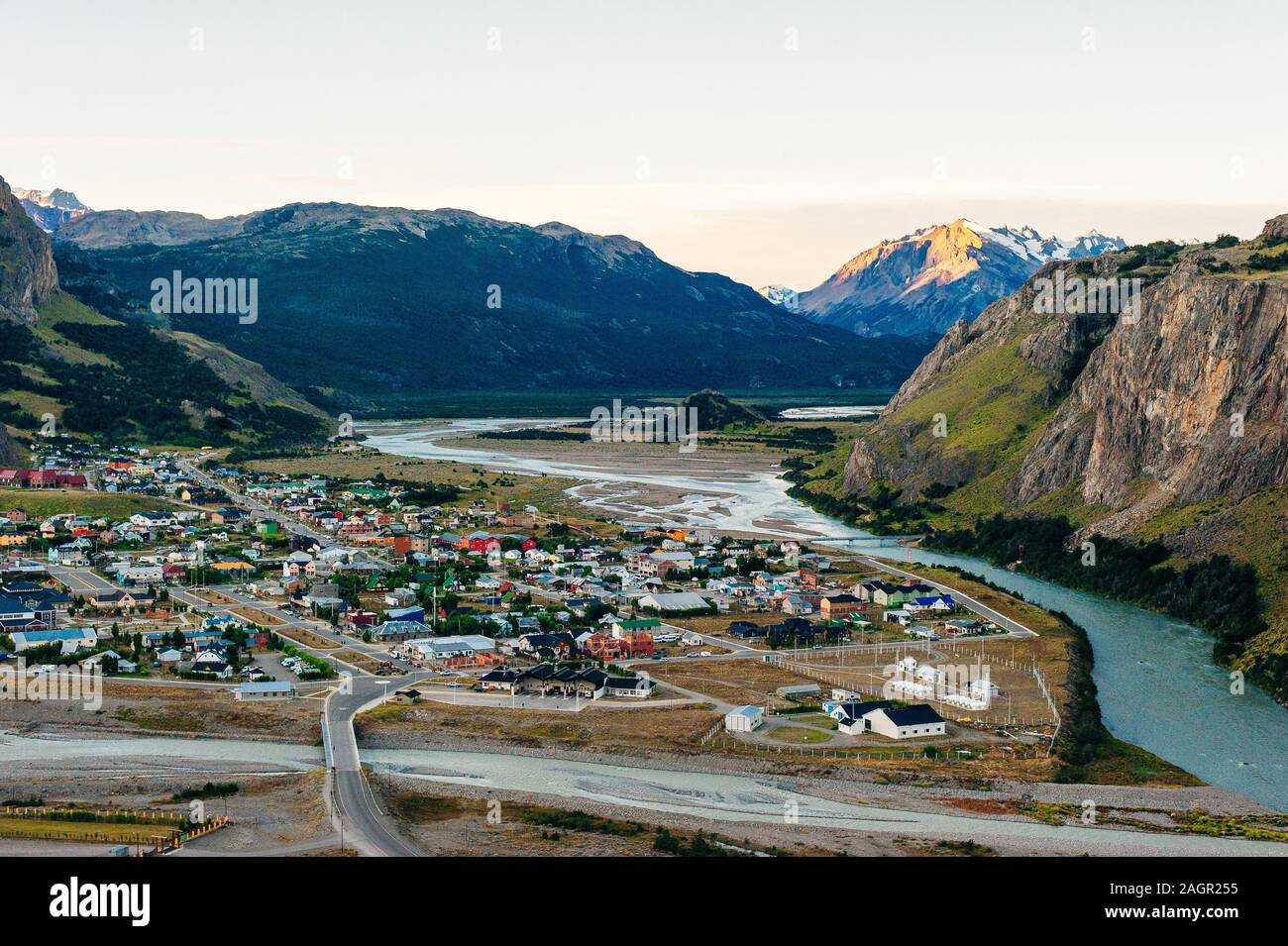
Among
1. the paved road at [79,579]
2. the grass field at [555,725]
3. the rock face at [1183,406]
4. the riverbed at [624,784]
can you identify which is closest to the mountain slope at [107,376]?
the paved road at [79,579]

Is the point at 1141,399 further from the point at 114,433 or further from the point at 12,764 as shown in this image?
the point at 114,433

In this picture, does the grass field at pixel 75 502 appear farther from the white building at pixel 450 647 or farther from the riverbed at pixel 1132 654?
the white building at pixel 450 647

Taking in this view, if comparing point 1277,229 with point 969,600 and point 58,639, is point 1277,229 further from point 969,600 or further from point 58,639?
Result: point 58,639

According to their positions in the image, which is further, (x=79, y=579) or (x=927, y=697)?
(x=79, y=579)

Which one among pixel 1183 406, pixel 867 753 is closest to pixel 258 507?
pixel 1183 406
